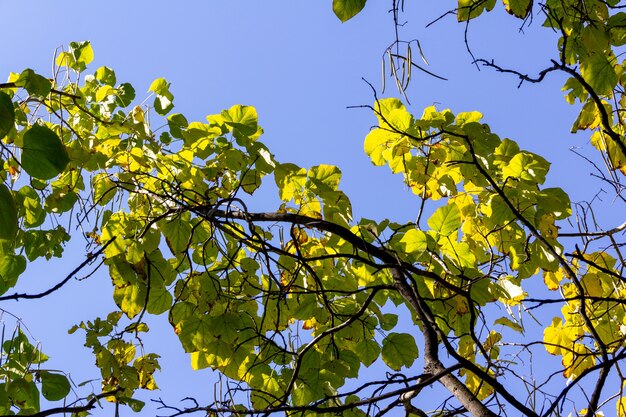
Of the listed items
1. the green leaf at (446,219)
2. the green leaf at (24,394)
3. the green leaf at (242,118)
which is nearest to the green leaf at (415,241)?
the green leaf at (446,219)

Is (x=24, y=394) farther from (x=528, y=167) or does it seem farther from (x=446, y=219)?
(x=528, y=167)

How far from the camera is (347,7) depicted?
125 cm

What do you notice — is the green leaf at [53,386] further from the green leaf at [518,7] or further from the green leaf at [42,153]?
the green leaf at [518,7]

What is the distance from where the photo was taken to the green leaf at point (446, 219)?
6.21 ft

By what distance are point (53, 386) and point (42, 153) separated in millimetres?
828

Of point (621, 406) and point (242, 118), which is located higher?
point (242, 118)

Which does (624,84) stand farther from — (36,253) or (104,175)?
(36,253)

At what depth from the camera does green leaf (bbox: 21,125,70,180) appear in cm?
119

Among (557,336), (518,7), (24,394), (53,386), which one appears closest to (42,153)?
(53,386)

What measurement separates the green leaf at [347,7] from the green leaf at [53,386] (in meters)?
1.21

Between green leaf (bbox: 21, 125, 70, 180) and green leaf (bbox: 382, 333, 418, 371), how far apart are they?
47.6 inches

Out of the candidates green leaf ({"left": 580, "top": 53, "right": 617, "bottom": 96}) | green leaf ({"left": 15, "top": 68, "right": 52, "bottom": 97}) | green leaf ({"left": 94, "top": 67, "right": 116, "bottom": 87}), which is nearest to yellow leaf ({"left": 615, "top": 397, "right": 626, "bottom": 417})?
green leaf ({"left": 580, "top": 53, "right": 617, "bottom": 96})

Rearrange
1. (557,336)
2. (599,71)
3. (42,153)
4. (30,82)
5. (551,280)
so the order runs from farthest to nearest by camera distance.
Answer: (557,336) < (551,280) < (599,71) < (30,82) < (42,153)

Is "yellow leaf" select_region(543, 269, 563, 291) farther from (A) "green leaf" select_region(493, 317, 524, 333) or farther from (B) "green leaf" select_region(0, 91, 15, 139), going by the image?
(B) "green leaf" select_region(0, 91, 15, 139)
